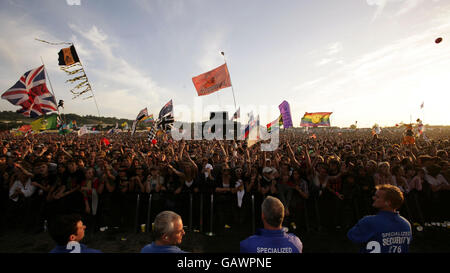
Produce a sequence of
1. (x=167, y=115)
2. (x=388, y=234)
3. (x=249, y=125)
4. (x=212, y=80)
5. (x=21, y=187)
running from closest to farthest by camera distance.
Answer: (x=388, y=234), (x=21, y=187), (x=249, y=125), (x=212, y=80), (x=167, y=115)

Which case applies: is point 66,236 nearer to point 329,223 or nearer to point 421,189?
point 329,223

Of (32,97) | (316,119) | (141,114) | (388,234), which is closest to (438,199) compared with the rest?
(388,234)

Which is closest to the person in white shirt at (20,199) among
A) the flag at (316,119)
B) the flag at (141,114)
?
the flag at (141,114)

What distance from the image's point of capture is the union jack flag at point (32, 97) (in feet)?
43.8

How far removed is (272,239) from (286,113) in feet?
46.9

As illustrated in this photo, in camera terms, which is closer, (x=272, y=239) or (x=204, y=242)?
(x=272, y=239)

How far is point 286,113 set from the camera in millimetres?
15438

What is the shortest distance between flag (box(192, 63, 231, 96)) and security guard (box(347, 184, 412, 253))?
36.6 ft

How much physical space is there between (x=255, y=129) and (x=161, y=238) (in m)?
9.52

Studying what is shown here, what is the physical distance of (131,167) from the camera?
6.39 meters

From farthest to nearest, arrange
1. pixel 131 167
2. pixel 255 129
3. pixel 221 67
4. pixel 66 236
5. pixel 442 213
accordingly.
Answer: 1. pixel 221 67
2. pixel 255 129
3. pixel 131 167
4. pixel 442 213
5. pixel 66 236

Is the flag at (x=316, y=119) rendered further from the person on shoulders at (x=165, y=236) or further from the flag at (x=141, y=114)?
the person on shoulders at (x=165, y=236)

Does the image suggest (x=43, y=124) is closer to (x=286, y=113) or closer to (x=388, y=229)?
(x=286, y=113)
